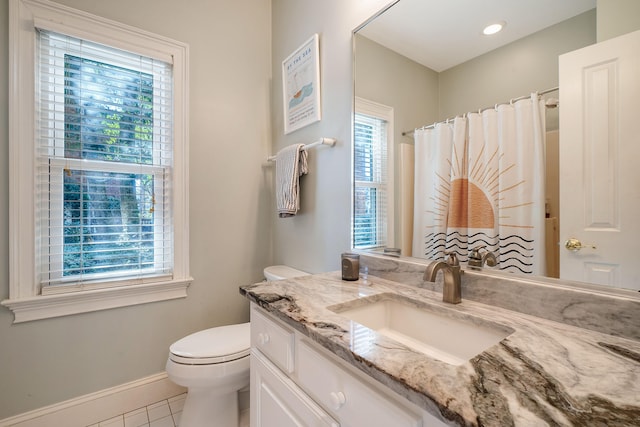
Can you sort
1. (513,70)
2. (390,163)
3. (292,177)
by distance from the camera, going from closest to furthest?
(513,70) → (390,163) → (292,177)

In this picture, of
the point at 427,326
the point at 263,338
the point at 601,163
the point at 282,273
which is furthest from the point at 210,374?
the point at 601,163

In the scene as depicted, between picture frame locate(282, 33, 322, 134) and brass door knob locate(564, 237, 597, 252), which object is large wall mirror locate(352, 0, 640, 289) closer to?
brass door knob locate(564, 237, 597, 252)

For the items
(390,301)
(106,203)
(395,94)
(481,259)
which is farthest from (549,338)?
(106,203)

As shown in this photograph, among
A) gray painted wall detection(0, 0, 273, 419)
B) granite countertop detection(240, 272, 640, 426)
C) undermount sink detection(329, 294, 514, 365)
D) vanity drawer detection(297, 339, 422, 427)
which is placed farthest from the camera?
gray painted wall detection(0, 0, 273, 419)

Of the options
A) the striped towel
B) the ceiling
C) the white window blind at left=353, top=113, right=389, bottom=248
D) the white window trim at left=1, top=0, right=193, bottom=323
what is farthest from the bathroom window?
the white window trim at left=1, top=0, right=193, bottom=323

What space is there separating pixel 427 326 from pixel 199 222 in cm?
144

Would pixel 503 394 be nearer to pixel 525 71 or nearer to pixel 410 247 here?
pixel 410 247

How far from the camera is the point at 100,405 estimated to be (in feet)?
4.75

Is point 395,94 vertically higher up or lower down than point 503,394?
higher up

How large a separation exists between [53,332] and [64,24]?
1543 millimetres

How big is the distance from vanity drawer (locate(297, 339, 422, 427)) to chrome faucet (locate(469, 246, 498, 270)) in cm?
55

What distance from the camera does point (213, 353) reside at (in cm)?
123

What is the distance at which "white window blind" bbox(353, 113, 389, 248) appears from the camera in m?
1.22

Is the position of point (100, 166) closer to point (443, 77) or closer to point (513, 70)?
point (443, 77)
